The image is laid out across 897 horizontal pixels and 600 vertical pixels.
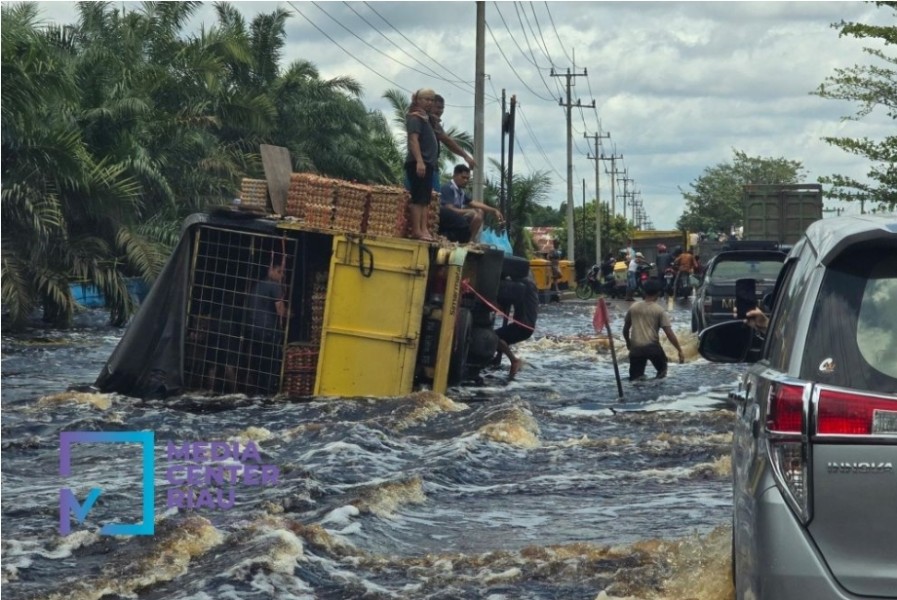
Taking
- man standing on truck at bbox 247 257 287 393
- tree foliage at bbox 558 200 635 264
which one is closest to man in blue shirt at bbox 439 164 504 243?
man standing on truck at bbox 247 257 287 393

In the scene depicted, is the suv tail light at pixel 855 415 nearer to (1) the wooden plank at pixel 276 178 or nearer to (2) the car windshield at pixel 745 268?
(1) the wooden plank at pixel 276 178

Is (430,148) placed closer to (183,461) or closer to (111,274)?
(183,461)

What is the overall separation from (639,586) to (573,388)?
1143 cm

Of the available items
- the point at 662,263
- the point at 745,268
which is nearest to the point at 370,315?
the point at 745,268

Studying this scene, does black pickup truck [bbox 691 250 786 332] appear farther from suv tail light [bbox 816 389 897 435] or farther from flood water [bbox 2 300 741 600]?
suv tail light [bbox 816 389 897 435]

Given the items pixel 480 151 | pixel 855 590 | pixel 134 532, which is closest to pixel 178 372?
pixel 134 532

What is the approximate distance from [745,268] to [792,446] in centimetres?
2053

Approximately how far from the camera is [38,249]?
26.4m

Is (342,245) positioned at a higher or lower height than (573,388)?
higher

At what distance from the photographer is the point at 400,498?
10.2m

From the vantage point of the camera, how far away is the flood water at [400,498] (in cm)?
752

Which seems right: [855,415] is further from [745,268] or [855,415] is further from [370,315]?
[745,268]

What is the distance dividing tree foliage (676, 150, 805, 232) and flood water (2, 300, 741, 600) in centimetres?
10317
